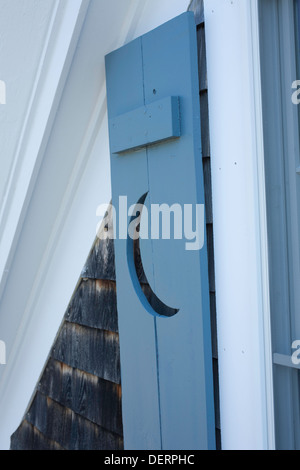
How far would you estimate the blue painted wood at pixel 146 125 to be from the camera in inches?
57.0

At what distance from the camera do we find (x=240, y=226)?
134 cm

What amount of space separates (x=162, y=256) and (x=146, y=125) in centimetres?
39

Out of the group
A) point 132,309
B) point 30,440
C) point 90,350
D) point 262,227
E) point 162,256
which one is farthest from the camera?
point 30,440

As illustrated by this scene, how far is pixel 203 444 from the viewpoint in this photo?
1.41 m

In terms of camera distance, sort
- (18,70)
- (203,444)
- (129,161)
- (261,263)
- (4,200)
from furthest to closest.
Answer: (4,200)
(18,70)
(129,161)
(203,444)
(261,263)

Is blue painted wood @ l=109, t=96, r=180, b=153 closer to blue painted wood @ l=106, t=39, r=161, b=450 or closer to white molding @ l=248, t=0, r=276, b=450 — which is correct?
blue painted wood @ l=106, t=39, r=161, b=450

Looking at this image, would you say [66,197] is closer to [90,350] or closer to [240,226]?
[90,350]

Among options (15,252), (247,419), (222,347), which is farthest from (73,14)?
(247,419)

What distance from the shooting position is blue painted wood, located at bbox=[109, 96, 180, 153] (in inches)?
57.0

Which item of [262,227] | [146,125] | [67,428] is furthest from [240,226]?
[67,428]

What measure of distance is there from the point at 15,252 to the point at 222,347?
3.21 ft

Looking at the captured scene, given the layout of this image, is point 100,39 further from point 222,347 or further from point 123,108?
point 222,347

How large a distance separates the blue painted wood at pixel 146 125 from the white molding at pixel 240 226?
11cm

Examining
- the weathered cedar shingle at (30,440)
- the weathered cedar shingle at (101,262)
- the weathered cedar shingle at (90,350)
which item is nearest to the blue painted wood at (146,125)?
the weathered cedar shingle at (101,262)
